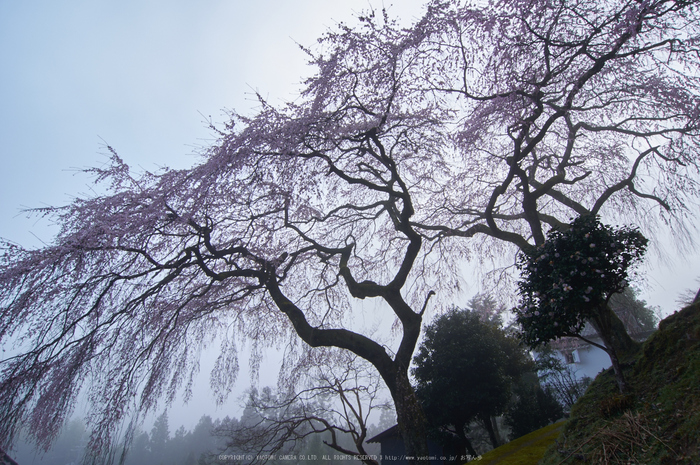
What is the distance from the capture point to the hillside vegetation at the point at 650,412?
9.07 ft

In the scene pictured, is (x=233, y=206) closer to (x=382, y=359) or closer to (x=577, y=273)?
(x=382, y=359)

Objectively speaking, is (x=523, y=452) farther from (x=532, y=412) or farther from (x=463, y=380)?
(x=532, y=412)

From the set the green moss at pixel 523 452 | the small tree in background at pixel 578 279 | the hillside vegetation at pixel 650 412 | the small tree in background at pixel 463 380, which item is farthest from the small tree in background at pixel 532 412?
the small tree in background at pixel 578 279

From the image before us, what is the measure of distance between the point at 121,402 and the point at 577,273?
6692 millimetres

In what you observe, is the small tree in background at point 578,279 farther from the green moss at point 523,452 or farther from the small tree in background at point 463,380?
the small tree in background at point 463,380

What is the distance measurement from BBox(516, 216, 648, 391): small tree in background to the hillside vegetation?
1.48ft

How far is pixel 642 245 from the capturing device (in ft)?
14.5

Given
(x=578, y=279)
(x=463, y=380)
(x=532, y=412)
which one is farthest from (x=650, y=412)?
(x=532, y=412)

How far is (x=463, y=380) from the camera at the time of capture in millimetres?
11859

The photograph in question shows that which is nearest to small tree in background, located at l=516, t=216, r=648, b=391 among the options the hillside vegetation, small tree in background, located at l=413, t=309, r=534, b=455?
the hillside vegetation

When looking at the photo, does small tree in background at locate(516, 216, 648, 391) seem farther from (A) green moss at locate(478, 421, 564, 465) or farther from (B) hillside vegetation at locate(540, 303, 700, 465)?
(A) green moss at locate(478, 421, 564, 465)

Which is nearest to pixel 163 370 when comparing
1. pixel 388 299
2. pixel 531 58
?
pixel 388 299

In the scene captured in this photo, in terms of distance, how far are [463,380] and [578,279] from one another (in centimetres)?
878

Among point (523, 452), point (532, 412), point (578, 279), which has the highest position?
point (578, 279)
